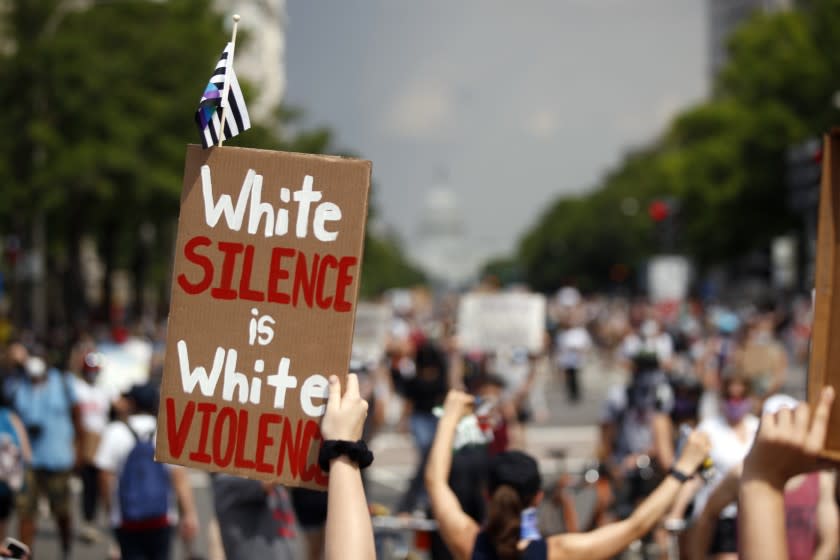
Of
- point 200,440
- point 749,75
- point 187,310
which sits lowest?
point 200,440

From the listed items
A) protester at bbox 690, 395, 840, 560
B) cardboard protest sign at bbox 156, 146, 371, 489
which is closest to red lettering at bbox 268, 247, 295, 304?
cardboard protest sign at bbox 156, 146, 371, 489

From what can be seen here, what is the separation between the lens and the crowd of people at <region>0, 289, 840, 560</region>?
3.62 metres

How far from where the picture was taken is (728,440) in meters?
8.12

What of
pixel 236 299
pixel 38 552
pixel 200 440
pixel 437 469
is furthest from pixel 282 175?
pixel 38 552

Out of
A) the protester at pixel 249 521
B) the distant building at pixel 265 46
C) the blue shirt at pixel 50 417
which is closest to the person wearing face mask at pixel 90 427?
the blue shirt at pixel 50 417

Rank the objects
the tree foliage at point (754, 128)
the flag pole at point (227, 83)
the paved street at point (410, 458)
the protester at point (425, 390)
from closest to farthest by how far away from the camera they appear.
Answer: the flag pole at point (227, 83)
the protester at point (425, 390)
the paved street at point (410, 458)
the tree foliage at point (754, 128)

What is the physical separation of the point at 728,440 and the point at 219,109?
4.58 meters

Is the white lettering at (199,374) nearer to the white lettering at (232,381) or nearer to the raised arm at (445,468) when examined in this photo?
the white lettering at (232,381)

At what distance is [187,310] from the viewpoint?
4.26 metres

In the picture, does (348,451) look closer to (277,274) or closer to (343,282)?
(343,282)

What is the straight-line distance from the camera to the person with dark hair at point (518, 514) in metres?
5.00

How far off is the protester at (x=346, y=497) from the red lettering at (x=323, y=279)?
463 millimetres

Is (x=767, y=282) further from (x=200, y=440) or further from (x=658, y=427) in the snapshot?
(x=200, y=440)

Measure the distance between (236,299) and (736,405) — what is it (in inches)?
192
